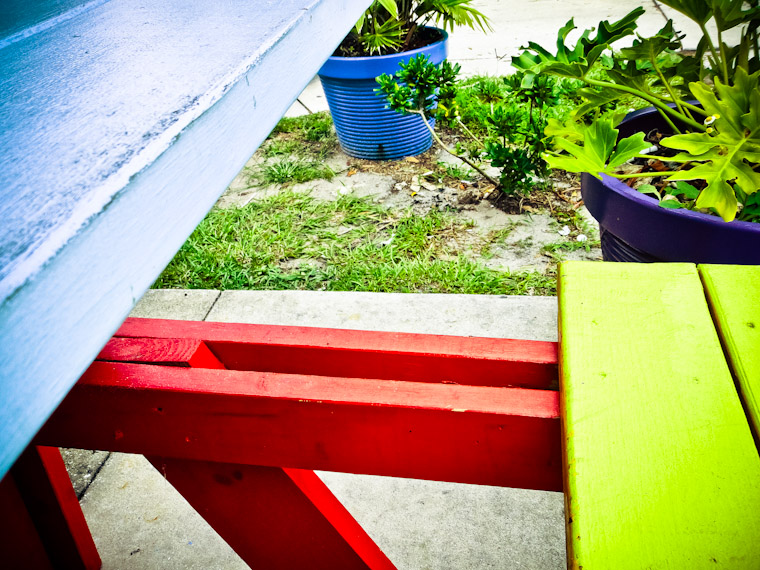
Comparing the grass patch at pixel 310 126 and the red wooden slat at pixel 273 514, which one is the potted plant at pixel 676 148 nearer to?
the red wooden slat at pixel 273 514

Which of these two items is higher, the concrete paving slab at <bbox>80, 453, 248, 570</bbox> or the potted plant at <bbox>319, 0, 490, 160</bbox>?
the potted plant at <bbox>319, 0, 490, 160</bbox>

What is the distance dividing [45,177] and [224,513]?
2.13 ft

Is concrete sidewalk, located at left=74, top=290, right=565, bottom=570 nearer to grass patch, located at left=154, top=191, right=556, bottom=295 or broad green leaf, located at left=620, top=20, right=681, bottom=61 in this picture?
grass patch, located at left=154, top=191, right=556, bottom=295

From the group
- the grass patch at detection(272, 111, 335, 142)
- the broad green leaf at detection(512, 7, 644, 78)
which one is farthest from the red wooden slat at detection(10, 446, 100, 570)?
the grass patch at detection(272, 111, 335, 142)

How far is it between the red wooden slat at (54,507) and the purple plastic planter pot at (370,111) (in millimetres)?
2305

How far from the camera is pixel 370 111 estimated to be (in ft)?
9.54

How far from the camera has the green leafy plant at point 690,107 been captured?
98 cm

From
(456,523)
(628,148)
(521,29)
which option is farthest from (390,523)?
(521,29)

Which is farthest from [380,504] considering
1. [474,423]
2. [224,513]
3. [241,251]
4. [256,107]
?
[241,251]

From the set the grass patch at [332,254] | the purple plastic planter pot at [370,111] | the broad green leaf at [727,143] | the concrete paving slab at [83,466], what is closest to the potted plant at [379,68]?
the purple plastic planter pot at [370,111]

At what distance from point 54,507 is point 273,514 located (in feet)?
2.13

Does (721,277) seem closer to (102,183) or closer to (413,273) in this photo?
(102,183)

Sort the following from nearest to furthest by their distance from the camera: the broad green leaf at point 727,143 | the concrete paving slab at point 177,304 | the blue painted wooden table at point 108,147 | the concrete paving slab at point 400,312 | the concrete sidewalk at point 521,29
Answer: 1. the blue painted wooden table at point 108,147
2. the broad green leaf at point 727,143
3. the concrete paving slab at point 400,312
4. the concrete paving slab at point 177,304
5. the concrete sidewalk at point 521,29

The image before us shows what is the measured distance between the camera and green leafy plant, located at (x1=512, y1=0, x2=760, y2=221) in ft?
3.20
